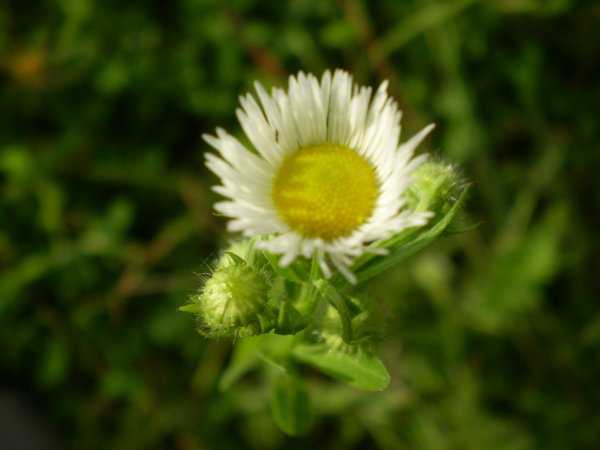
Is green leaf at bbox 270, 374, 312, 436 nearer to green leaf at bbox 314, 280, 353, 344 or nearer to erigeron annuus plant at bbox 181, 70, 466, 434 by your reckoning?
erigeron annuus plant at bbox 181, 70, 466, 434

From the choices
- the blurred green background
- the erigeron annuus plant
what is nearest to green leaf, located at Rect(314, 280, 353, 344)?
the erigeron annuus plant

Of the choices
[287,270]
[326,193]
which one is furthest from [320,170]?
[287,270]

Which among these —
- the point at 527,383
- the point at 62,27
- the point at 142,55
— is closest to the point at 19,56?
the point at 62,27

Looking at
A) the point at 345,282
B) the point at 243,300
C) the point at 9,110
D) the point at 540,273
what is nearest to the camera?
the point at 243,300

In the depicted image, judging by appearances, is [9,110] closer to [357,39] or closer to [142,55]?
[142,55]

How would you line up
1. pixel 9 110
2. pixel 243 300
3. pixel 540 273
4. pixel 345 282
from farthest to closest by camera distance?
pixel 9 110
pixel 540 273
pixel 345 282
pixel 243 300

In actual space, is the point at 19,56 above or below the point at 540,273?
above

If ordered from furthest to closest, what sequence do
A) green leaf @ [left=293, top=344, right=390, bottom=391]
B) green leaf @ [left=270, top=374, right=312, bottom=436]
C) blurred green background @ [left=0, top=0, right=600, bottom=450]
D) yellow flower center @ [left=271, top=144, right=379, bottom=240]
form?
blurred green background @ [left=0, top=0, right=600, bottom=450], green leaf @ [left=270, top=374, right=312, bottom=436], green leaf @ [left=293, top=344, right=390, bottom=391], yellow flower center @ [left=271, top=144, right=379, bottom=240]
